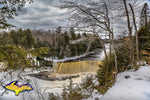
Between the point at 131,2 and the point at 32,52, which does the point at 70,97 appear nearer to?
the point at 32,52

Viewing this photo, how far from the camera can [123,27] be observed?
3.76 metres

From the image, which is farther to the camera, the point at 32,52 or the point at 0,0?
the point at 32,52

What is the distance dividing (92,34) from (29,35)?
499 inches

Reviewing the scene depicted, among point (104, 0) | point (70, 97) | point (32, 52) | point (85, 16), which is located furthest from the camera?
point (85, 16)

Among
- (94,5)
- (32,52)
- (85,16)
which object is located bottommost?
(32,52)

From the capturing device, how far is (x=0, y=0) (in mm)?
1938

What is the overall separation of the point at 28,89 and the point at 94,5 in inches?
128

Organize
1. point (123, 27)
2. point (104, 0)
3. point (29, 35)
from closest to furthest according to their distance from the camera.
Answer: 1. point (104, 0)
2. point (123, 27)
3. point (29, 35)

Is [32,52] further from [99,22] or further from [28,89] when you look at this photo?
[99,22]

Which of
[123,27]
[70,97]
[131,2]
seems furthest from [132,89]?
[131,2]

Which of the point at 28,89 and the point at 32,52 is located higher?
the point at 32,52

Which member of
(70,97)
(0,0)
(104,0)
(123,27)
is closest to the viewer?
(0,0)

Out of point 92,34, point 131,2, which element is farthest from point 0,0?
point 131,2

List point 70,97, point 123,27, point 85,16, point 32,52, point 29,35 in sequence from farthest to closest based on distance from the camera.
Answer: point 29,35 < point 123,27 < point 85,16 < point 70,97 < point 32,52
